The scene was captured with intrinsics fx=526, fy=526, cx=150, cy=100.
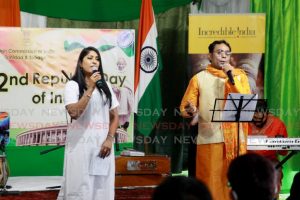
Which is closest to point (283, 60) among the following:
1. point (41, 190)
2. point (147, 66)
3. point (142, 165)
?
point (147, 66)

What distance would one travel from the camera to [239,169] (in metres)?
2.00

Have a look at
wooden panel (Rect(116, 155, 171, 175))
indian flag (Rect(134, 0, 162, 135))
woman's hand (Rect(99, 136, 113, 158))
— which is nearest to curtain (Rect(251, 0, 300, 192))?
indian flag (Rect(134, 0, 162, 135))

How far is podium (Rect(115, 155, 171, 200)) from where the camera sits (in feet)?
17.5

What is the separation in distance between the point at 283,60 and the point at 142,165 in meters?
2.31

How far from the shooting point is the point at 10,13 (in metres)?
5.87

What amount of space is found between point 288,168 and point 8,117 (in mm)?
3419

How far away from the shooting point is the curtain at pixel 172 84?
6758 mm

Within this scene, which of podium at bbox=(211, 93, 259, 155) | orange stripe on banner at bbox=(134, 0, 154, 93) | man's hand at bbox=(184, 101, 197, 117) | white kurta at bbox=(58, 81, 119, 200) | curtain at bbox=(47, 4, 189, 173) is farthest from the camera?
curtain at bbox=(47, 4, 189, 173)

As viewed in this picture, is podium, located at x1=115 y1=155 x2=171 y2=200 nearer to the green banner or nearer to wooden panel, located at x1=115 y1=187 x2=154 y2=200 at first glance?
wooden panel, located at x1=115 y1=187 x2=154 y2=200

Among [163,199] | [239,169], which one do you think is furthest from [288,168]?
[163,199]

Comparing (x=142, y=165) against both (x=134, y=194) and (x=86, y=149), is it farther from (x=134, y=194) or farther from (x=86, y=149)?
(x=86, y=149)

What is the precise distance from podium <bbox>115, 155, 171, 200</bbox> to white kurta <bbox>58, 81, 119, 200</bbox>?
131 cm

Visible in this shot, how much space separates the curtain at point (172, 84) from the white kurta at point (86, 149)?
8.91 ft

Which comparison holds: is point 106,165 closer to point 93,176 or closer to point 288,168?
point 93,176
